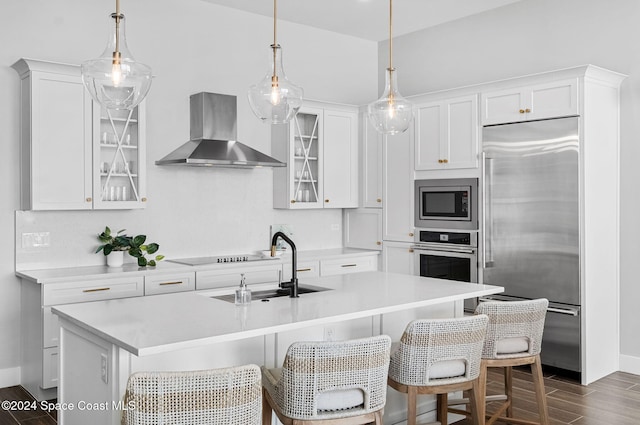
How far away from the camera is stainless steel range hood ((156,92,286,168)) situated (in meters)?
4.86

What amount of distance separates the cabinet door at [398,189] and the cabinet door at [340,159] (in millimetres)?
407

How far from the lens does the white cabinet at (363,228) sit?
6109 mm

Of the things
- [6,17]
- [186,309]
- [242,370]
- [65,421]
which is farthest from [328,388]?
[6,17]

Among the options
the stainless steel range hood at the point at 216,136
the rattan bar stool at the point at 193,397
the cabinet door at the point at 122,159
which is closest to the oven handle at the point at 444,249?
the stainless steel range hood at the point at 216,136

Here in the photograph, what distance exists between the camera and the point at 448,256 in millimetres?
5363

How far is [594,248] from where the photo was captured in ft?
15.0

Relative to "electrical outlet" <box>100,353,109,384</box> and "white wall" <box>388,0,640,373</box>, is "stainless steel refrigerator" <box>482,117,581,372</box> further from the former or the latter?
"electrical outlet" <box>100,353,109,384</box>

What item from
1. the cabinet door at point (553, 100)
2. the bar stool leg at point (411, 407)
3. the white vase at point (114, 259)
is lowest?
the bar stool leg at point (411, 407)

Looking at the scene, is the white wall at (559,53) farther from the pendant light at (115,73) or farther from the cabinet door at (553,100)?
the pendant light at (115,73)

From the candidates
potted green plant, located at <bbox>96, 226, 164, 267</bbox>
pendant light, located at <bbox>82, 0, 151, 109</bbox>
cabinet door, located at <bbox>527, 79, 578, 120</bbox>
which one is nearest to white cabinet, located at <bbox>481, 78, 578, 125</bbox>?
cabinet door, located at <bbox>527, 79, 578, 120</bbox>

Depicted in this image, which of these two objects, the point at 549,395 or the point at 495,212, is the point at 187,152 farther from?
the point at 549,395

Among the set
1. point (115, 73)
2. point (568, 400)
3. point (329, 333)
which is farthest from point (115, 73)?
point (568, 400)

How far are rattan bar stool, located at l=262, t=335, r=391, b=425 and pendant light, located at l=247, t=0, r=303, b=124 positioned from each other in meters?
1.31

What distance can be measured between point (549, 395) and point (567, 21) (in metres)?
3.06
